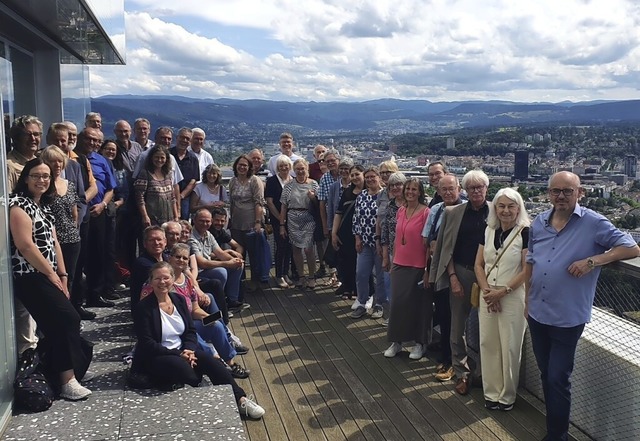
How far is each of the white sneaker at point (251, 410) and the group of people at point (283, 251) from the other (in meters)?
0.02

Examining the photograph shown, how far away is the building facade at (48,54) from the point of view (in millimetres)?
5703

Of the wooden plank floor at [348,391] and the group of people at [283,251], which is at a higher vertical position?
the group of people at [283,251]

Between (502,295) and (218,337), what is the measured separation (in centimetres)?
216

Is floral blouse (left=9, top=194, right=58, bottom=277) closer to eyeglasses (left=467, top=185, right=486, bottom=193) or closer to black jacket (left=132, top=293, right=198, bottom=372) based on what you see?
black jacket (left=132, top=293, right=198, bottom=372)

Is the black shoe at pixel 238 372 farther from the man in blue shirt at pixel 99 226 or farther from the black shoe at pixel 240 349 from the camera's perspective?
the man in blue shirt at pixel 99 226

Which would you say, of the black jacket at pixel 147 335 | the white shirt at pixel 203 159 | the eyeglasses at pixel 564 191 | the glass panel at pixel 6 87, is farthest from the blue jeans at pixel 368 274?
the glass panel at pixel 6 87

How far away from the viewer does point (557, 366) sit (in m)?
3.58

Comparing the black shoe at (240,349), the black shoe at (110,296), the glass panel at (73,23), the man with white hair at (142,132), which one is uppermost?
the glass panel at (73,23)

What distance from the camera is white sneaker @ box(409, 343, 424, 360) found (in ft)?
17.1

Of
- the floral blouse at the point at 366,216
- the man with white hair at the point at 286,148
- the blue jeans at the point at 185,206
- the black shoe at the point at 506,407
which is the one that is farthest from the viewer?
the man with white hair at the point at 286,148

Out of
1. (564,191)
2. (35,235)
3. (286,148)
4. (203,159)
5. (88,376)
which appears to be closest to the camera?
(564,191)

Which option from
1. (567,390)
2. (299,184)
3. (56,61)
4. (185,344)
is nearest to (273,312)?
(299,184)

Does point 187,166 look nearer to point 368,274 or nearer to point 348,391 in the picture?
point 368,274

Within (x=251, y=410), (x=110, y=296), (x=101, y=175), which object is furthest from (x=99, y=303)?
(x=251, y=410)
